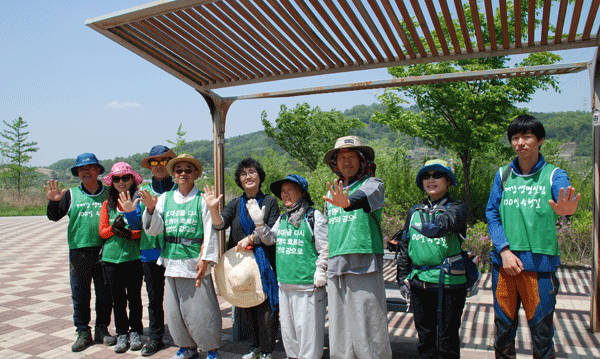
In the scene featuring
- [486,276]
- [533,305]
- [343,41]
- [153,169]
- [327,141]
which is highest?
[327,141]

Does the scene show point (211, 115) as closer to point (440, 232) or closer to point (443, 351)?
point (440, 232)

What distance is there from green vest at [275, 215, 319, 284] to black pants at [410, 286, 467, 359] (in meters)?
0.81

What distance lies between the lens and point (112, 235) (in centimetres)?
416

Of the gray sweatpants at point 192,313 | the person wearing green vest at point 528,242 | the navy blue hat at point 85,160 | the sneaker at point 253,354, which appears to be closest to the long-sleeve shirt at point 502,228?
the person wearing green vest at point 528,242

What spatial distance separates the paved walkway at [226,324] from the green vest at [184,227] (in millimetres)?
1018

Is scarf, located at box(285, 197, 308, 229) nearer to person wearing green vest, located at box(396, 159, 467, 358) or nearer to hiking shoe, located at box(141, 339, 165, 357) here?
person wearing green vest, located at box(396, 159, 467, 358)

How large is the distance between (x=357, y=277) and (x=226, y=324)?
2.31 meters

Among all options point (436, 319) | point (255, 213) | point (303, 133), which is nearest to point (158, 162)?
point (255, 213)

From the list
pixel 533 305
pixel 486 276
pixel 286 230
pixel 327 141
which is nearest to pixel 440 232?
pixel 533 305

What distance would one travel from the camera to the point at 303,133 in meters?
30.6

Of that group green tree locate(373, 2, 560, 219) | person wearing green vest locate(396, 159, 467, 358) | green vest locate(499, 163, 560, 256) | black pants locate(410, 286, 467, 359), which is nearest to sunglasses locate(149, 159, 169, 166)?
person wearing green vest locate(396, 159, 467, 358)

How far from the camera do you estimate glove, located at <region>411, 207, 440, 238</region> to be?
116 inches

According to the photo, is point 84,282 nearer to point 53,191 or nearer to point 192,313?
point 53,191

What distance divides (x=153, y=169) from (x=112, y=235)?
28.9 inches
